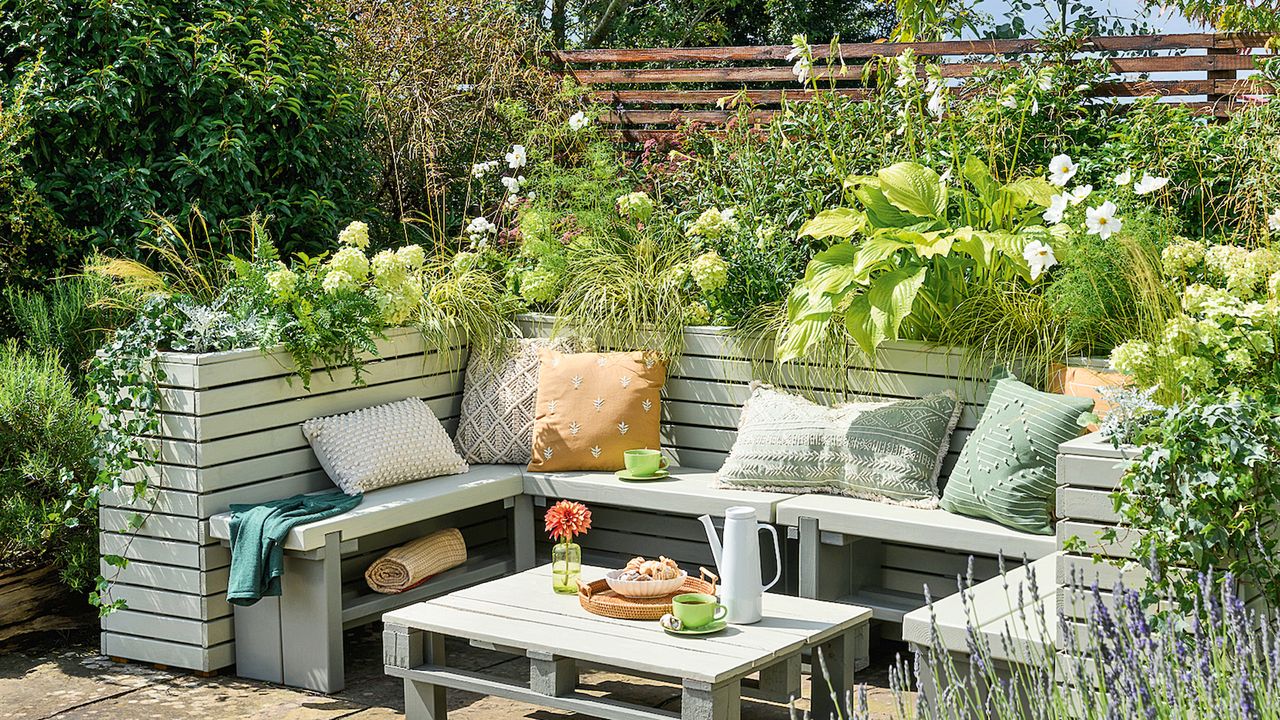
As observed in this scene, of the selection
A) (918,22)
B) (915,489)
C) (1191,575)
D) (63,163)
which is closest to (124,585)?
(63,163)

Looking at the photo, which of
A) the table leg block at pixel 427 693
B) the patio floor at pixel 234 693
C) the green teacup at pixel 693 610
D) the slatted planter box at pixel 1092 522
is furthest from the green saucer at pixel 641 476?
the slatted planter box at pixel 1092 522

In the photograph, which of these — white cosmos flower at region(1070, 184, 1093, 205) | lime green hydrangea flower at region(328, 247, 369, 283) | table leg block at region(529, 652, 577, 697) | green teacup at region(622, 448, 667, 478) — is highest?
white cosmos flower at region(1070, 184, 1093, 205)

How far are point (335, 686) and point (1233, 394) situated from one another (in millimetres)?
2728

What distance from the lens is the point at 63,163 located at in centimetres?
584

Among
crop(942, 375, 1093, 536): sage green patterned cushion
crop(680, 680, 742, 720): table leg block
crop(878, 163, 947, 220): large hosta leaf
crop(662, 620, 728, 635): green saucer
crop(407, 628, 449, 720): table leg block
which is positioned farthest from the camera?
crop(878, 163, 947, 220): large hosta leaf

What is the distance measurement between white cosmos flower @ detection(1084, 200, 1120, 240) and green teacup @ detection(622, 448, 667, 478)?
64.4 inches

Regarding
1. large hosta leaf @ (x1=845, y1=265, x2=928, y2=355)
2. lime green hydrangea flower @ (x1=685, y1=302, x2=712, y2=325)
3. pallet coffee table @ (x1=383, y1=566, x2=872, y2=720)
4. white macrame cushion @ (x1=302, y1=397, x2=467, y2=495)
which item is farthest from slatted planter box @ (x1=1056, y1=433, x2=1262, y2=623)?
white macrame cushion @ (x1=302, y1=397, x2=467, y2=495)

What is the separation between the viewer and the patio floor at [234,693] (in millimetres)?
4117

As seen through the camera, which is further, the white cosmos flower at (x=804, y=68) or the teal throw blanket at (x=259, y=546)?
the white cosmos flower at (x=804, y=68)

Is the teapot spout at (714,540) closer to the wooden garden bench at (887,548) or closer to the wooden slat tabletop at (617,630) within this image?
the wooden slat tabletop at (617,630)

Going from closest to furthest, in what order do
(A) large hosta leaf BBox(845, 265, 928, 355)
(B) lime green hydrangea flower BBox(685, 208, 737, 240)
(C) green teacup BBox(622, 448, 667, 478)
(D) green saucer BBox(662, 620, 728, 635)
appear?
1. (D) green saucer BBox(662, 620, 728, 635)
2. (A) large hosta leaf BBox(845, 265, 928, 355)
3. (C) green teacup BBox(622, 448, 667, 478)
4. (B) lime green hydrangea flower BBox(685, 208, 737, 240)

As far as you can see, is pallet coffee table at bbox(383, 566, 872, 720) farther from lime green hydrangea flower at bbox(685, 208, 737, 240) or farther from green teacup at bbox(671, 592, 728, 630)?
lime green hydrangea flower at bbox(685, 208, 737, 240)

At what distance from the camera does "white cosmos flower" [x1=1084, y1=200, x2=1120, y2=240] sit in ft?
14.0

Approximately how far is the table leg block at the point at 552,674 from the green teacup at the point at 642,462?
4.54 ft
